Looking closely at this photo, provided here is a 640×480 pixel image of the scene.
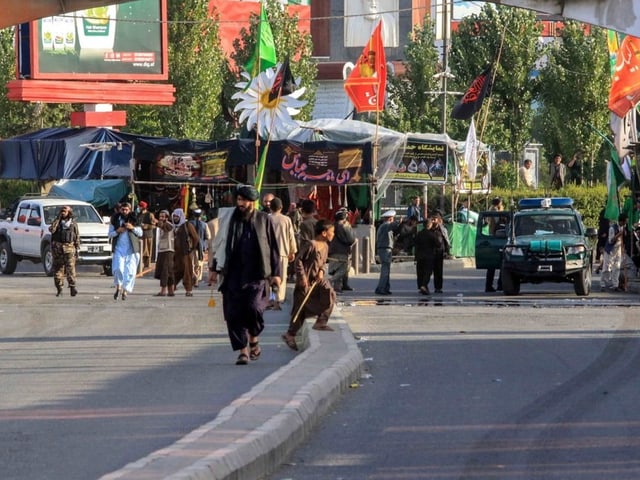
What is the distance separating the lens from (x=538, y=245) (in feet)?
90.4

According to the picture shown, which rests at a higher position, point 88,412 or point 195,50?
point 195,50

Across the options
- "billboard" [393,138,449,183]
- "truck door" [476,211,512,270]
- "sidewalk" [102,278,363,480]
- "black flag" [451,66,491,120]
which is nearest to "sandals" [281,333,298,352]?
"sidewalk" [102,278,363,480]

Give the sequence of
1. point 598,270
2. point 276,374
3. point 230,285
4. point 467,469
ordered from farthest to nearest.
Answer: point 598,270 → point 230,285 → point 276,374 → point 467,469

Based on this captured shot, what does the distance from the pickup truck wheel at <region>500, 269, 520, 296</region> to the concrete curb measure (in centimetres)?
1423

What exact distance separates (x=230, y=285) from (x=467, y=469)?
605cm

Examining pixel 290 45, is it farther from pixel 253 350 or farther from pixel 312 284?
pixel 253 350

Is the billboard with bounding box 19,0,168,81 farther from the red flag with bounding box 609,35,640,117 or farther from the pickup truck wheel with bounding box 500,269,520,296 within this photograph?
the pickup truck wheel with bounding box 500,269,520,296

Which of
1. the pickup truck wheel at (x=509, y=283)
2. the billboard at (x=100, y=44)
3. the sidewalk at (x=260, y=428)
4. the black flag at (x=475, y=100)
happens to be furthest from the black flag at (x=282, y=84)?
the sidewalk at (x=260, y=428)

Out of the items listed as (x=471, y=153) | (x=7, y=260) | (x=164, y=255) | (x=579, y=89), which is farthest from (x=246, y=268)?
(x=579, y=89)

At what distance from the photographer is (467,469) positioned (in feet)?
28.5

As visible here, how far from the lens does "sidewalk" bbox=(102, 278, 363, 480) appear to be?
25.4ft

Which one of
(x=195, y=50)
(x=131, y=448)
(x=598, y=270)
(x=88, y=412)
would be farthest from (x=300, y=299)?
(x=195, y=50)

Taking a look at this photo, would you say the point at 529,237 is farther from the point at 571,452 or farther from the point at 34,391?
the point at 571,452

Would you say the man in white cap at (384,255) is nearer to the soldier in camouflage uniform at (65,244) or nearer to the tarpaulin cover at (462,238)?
the soldier in camouflage uniform at (65,244)
